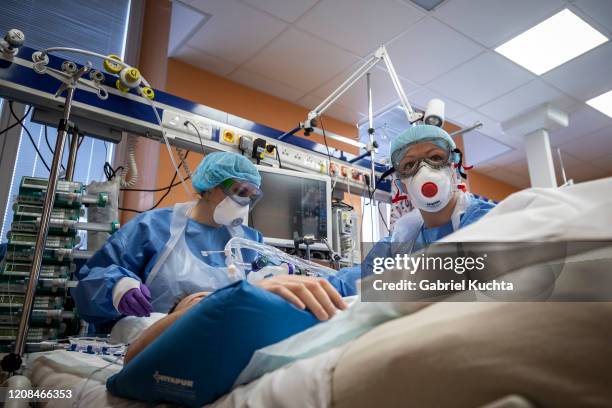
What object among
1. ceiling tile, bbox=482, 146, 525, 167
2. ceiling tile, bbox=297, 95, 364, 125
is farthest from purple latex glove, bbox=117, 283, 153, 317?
ceiling tile, bbox=482, 146, 525, 167

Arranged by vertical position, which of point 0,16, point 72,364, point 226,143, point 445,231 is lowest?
point 72,364

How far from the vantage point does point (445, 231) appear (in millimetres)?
1657

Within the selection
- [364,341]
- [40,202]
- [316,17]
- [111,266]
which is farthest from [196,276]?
[316,17]

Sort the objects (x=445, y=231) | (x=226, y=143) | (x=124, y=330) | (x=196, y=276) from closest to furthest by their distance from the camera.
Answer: (x=124, y=330) → (x=196, y=276) → (x=445, y=231) → (x=226, y=143)

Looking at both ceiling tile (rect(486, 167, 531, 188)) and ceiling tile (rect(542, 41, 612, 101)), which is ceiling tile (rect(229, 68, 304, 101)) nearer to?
ceiling tile (rect(542, 41, 612, 101))

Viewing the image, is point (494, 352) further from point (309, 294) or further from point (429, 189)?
point (429, 189)

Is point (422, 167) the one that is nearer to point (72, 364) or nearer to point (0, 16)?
point (72, 364)

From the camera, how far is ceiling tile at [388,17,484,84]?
10.5ft

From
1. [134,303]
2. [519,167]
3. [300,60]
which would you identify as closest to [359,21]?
[300,60]

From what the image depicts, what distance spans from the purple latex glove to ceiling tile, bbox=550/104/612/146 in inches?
179

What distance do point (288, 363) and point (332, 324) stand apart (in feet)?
0.24

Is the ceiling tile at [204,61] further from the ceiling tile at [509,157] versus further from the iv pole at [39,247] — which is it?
the ceiling tile at [509,157]

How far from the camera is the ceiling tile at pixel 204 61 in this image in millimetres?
3516

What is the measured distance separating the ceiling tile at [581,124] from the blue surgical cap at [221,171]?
394cm
